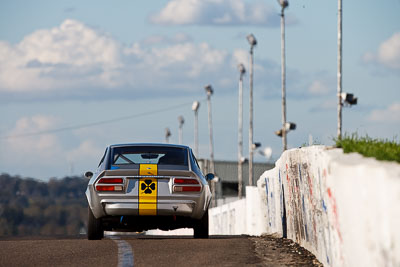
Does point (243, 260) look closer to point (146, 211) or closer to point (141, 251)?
point (141, 251)

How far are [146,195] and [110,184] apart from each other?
573 mm

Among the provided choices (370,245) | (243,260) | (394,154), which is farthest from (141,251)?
(370,245)

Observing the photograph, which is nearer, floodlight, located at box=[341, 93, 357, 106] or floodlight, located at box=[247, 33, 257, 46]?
floodlight, located at box=[341, 93, 357, 106]

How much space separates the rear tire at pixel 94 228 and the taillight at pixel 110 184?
0.53 m

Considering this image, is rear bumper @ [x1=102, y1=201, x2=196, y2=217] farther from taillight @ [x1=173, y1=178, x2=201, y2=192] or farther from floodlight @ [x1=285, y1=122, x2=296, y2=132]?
floodlight @ [x1=285, y1=122, x2=296, y2=132]

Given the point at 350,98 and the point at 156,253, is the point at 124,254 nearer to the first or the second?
the point at 156,253

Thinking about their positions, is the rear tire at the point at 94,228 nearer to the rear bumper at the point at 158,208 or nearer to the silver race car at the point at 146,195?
the silver race car at the point at 146,195

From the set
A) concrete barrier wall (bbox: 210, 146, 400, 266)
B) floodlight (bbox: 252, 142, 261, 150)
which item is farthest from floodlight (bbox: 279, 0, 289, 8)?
concrete barrier wall (bbox: 210, 146, 400, 266)

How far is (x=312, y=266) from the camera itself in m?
11.7

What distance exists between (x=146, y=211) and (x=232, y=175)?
295ft

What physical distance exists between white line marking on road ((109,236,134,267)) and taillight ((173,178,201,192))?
1.15 m

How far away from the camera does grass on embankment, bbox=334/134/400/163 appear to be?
976 cm

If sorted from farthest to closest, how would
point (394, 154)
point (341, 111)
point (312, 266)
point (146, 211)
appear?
point (341, 111) < point (146, 211) < point (312, 266) < point (394, 154)

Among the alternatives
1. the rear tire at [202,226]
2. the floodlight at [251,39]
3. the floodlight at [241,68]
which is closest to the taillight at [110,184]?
the rear tire at [202,226]
